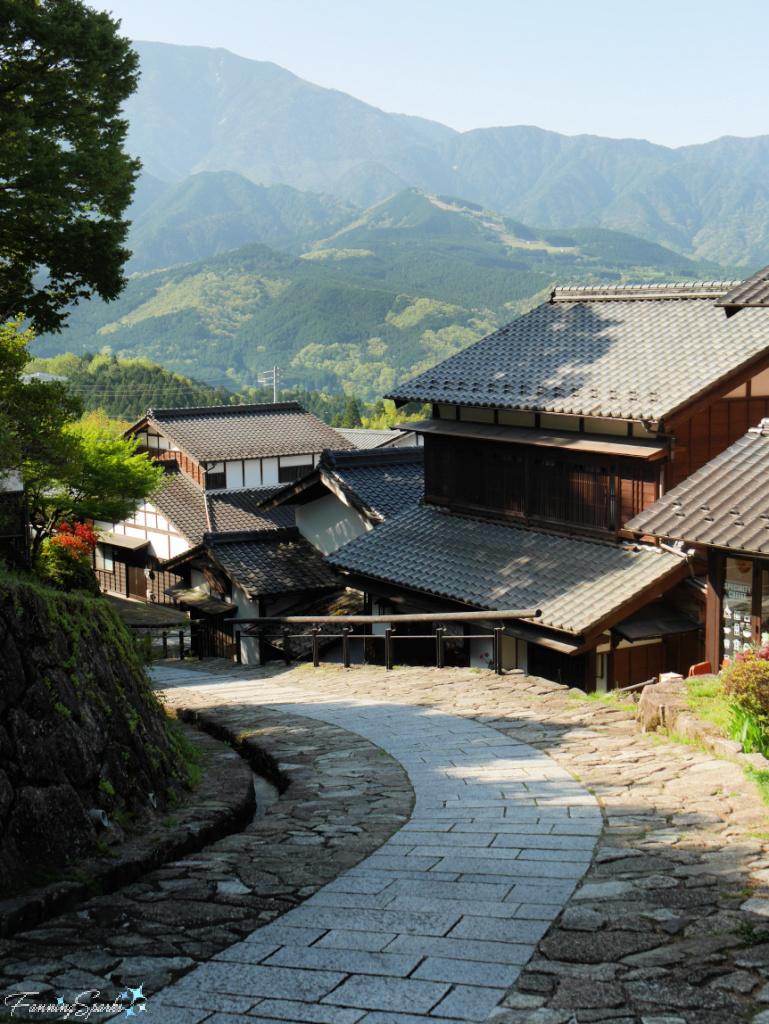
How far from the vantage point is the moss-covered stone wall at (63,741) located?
529 cm

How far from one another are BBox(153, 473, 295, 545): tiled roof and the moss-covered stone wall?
82.7 ft

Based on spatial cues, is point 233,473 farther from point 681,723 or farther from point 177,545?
point 681,723

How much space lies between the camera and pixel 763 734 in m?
7.45

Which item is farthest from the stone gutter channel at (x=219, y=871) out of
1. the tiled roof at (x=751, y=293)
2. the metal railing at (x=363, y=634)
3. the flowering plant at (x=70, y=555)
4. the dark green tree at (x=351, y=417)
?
the dark green tree at (x=351, y=417)

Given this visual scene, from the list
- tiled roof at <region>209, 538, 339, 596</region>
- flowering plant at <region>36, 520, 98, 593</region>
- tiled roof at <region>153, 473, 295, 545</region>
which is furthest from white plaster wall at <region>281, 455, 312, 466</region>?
flowering plant at <region>36, 520, 98, 593</region>

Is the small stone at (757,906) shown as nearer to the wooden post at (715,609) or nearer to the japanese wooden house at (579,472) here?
the wooden post at (715,609)

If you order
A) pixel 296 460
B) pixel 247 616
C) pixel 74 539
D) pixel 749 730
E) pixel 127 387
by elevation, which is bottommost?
pixel 247 616

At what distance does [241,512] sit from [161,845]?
99.9 ft

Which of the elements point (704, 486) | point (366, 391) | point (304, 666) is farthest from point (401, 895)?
point (366, 391)

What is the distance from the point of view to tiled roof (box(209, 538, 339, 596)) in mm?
23625

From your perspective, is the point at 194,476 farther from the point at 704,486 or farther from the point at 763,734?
the point at 763,734

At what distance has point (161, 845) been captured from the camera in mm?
6086

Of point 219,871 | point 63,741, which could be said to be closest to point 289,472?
point 63,741

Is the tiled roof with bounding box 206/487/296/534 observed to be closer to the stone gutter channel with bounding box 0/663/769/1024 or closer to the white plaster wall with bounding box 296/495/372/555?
the white plaster wall with bounding box 296/495/372/555
